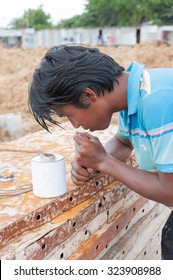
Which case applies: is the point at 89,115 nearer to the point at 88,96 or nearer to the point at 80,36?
the point at 88,96

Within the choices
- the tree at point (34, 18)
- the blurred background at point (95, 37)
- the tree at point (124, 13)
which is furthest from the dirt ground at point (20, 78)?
the tree at point (34, 18)

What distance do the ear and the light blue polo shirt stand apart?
138mm

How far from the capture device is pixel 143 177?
1560mm

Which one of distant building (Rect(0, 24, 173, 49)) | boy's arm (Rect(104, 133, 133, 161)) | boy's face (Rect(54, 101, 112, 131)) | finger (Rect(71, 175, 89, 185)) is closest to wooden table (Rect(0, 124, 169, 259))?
finger (Rect(71, 175, 89, 185))

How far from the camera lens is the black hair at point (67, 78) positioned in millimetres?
1423

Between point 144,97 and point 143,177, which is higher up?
point 144,97

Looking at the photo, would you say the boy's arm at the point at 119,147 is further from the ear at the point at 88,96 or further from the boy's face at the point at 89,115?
the ear at the point at 88,96

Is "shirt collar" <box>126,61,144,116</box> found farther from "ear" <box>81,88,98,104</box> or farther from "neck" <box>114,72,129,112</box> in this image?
"ear" <box>81,88,98,104</box>

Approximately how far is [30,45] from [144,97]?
30.6 metres

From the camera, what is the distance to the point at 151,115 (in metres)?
1.40

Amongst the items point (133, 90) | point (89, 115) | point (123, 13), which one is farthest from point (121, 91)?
point (123, 13)

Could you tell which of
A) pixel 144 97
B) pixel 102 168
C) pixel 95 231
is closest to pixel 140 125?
pixel 144 97

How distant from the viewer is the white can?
1.56 m

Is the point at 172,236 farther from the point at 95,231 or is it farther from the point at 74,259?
the point at 74,259
